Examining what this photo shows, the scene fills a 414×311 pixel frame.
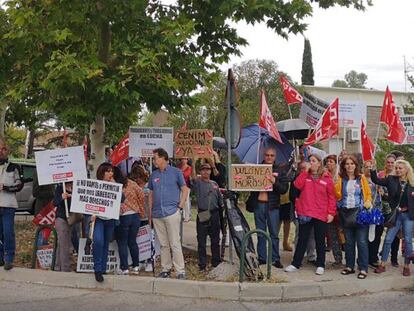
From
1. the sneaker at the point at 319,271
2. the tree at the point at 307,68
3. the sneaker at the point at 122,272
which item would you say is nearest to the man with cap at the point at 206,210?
the sneaker at the point at 122,272

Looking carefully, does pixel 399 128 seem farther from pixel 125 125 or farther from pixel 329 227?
pixel 125 125

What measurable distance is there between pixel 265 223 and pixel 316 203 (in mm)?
895

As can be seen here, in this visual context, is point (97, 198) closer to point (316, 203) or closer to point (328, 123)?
point (316, 203)

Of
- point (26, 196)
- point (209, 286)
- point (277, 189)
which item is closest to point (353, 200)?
point (277, 189)

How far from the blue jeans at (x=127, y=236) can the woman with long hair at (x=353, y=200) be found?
2982mm

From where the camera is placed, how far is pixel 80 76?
6930mm

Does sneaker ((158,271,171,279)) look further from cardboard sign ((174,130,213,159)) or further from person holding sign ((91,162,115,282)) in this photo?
cardboard sign ((174,130,213,159))

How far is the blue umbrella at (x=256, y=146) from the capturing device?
982cm

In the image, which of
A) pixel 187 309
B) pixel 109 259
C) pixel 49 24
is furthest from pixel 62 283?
pixel 49 24

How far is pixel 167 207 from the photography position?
756 centimetres

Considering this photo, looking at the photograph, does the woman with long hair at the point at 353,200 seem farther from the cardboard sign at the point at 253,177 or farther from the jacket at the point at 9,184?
the jacket at the point at 9,184

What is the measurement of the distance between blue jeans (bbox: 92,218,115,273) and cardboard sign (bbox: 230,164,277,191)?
1.91 m

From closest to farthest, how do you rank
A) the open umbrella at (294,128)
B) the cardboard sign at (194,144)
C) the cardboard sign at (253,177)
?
the cardboard sign at (253,177) < the cardboard sign at (194,144) < the open umbrella at (294,128)

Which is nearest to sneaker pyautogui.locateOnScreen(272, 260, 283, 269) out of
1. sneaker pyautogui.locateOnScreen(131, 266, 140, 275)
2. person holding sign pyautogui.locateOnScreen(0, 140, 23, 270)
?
sneaker pyautogui.locateOnScreen(131, 266, 140, 275)
